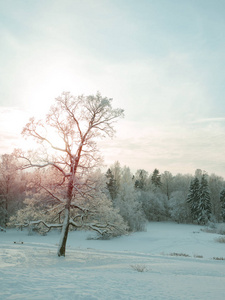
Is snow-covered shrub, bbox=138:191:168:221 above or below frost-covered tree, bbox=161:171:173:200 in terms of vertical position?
below

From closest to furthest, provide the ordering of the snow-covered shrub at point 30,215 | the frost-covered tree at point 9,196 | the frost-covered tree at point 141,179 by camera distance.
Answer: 1. the snow-covered shrub at point 30,215
2. the frost-covered tree at point 9,196
3. the frost-covered tree at point 141,179

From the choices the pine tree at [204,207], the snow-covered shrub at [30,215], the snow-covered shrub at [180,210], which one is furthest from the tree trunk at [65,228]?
the snow-covered shrub at [180,210]

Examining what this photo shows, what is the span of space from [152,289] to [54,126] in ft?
35.8

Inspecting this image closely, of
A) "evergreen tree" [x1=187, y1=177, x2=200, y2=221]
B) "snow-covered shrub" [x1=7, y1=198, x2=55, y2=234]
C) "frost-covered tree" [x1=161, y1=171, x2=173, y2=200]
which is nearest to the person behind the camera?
"snow-covered shrub" [x1=7, y1=198, x2=55, y2=234]

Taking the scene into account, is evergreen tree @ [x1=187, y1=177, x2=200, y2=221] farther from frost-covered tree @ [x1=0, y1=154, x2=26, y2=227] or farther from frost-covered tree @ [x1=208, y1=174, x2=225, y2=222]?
frost-covered tree @ [x1=0, y1=154, x2=26, y2=227]

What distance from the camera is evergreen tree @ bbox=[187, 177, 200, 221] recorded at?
2601 inches

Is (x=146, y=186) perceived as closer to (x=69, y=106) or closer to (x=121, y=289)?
(x=69, y=106)

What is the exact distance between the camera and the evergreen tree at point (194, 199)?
66.1 metres

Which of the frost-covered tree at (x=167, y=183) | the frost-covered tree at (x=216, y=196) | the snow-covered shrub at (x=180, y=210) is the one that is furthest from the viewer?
the frost-covered tree at (x=167, y=183)

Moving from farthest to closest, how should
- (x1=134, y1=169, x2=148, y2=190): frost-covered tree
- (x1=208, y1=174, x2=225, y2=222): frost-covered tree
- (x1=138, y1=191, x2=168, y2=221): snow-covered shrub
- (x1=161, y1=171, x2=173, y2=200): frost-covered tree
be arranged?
(x1=161, y1=171, x2=173, y2=200): frost-covered tree → (x1=134, y1=169, x2=148, y2=190): frost-covered tree → (x1=208, y1=174, x2=225, y2=222): frost-covered tree → (x1=138, y1=191, x2=168, y2=221): snow-covered shrub

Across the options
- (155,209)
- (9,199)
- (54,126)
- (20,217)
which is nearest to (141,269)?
(20,217)

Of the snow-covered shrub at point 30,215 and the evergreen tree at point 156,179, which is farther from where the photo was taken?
the evergreen tree at point 156,179

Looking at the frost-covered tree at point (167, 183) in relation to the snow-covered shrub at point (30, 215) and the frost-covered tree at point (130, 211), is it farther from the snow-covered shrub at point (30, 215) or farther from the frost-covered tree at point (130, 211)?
the snow-covered shrub at point (30, 215)

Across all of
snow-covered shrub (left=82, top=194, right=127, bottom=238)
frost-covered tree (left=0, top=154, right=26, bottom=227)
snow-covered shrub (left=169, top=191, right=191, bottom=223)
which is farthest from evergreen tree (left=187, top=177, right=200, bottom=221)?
snow-covered shrub (left=82, top=194, right=127, bottom=238)
